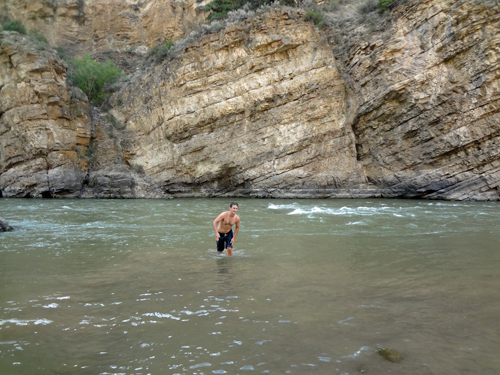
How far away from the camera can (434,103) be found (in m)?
17.0

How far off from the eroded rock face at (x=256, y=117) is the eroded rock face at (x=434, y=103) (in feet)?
5.76

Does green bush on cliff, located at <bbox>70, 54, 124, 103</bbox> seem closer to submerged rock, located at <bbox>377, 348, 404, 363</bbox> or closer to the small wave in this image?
the small wave

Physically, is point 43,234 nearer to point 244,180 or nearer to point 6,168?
point 244,180

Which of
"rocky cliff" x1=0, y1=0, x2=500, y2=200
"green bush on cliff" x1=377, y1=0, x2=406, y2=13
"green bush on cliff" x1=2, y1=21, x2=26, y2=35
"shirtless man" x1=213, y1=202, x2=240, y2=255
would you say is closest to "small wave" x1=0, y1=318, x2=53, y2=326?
"shirtless man" x1=213, y1=202, x2=240, y2=255

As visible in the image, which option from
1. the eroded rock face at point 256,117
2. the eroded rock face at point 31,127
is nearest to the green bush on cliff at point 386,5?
the eroded rock face at point 256,117

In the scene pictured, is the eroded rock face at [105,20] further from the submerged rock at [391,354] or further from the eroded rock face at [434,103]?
the submerged rock at [391,354]

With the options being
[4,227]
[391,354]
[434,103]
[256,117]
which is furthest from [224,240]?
[256,117]

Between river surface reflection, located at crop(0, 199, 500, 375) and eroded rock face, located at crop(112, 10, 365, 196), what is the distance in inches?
515

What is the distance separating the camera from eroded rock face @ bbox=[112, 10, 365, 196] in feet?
64.8

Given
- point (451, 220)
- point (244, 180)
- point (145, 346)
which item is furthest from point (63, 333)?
point (244, 180)

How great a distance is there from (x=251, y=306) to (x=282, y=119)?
58.0ft

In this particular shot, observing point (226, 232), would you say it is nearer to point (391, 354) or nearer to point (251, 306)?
point (251, 306)

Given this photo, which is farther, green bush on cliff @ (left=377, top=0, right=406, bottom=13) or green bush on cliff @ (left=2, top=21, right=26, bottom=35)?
green bush on cliff @ (left=2, top=21, right=26, bottom=35)

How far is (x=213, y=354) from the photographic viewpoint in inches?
101
